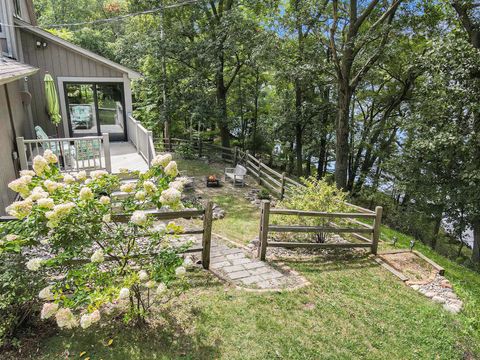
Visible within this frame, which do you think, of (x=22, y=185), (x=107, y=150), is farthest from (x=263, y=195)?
(x=22, y=185)

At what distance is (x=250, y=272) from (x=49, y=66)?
8.58m

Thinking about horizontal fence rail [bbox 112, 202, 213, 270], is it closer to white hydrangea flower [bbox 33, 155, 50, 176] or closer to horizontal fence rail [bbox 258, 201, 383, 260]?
horizontal fence rail [bbox 258, 201, 383, 260]

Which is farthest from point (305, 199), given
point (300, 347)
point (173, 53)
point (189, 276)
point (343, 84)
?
point (173, 53)

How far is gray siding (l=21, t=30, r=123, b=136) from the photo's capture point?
9.04m

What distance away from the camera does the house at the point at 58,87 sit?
761 centimetres

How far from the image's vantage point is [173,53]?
Result: 51.1 feet

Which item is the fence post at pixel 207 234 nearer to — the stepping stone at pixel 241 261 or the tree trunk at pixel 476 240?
the stepping stone at pixel 241 261

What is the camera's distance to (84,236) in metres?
3.51

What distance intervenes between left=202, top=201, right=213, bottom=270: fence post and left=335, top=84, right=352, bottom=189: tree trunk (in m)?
8.08

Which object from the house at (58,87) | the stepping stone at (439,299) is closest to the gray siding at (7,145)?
the house at (58,87)

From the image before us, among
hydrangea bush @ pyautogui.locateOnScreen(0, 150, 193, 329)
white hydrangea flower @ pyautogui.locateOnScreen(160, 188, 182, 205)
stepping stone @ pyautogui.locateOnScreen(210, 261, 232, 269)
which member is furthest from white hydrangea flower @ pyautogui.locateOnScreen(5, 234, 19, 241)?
stepping stone @ pyautogui.locateOnScreen(210, 261, 232, 269)

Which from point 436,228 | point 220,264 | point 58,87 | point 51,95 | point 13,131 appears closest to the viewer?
point 220,264

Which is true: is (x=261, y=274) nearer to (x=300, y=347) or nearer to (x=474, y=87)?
(x=300, y=347)

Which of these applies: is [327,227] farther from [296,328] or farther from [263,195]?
[263,195]
